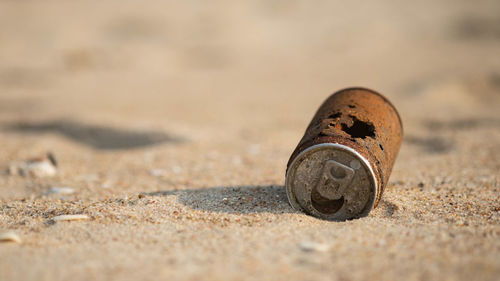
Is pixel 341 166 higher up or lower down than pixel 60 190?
higher up

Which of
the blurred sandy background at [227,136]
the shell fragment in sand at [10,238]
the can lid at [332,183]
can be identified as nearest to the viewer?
the blurred sandy background at [227,136]

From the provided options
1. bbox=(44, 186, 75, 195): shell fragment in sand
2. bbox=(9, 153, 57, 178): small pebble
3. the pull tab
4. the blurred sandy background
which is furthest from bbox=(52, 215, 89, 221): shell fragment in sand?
bbox=(9, 153, 57, 178): small pebble

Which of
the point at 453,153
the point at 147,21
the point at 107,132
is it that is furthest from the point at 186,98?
the point at 147,21

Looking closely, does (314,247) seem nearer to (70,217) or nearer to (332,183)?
(332,183)

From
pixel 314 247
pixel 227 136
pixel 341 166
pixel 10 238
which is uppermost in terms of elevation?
pixel 341 166

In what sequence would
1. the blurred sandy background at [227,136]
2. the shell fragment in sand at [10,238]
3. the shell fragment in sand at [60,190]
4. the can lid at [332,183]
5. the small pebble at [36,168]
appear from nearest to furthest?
the blurred sandy background at [227,136], the shell fragment in sand at [10,238], the can lid at [332,183], the shell fragment in sand at [60,190], the small pebble at [36,168]

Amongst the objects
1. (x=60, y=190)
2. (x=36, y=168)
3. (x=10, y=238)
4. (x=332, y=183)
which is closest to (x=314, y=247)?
(x=332, y=183)

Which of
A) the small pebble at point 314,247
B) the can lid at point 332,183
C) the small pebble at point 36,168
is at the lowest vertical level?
the small pebble at point 36,168

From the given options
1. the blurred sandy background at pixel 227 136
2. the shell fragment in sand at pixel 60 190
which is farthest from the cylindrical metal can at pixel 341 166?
the shell fragment in sand at pixel 60 190

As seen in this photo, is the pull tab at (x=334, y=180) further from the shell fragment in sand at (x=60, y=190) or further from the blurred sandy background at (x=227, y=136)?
the shell fragment in sand at (x=60, y=190)
